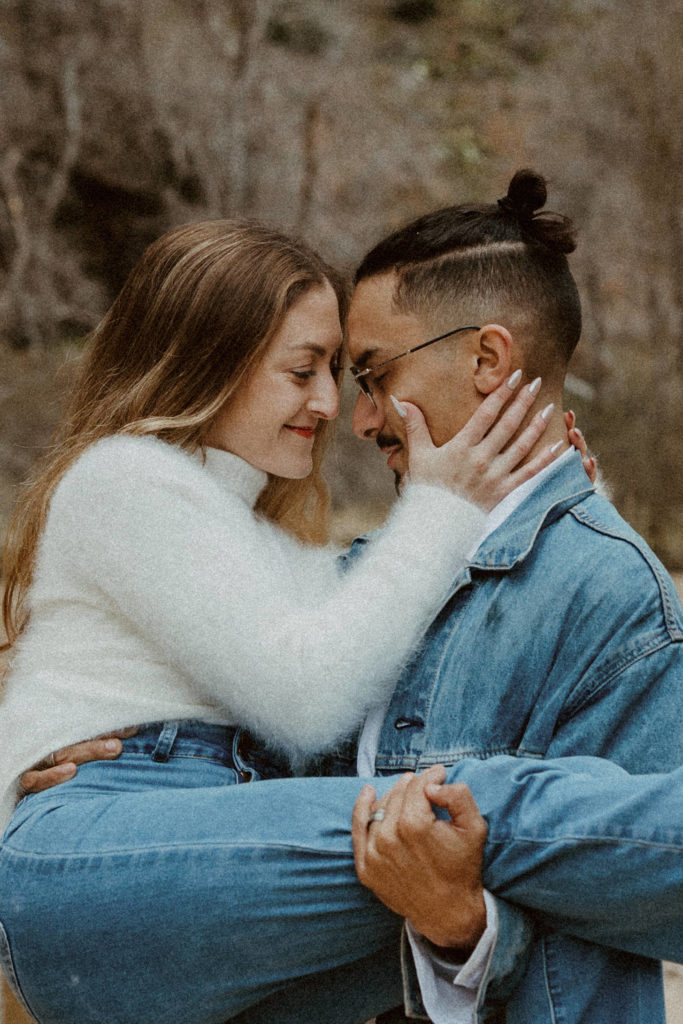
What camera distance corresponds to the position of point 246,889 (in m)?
1.78

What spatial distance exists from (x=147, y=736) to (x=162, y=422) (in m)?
0.70

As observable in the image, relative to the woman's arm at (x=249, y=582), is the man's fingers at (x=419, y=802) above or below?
below

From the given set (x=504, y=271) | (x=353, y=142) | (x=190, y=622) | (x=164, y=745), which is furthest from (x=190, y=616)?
(x=353, y=142)

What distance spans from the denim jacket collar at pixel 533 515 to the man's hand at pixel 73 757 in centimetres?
81

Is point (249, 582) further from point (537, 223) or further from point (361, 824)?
point (537, 223)

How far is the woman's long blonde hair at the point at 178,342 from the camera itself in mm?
2428

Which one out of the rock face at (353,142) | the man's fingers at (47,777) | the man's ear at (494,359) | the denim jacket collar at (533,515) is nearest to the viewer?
the man's fingers at (47,777)

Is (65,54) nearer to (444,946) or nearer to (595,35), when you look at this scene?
(595,35)

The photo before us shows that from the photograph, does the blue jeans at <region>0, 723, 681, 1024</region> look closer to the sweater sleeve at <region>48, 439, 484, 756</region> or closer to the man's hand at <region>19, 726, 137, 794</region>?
the man's hand at <region>19, 726, 137, 794</region>

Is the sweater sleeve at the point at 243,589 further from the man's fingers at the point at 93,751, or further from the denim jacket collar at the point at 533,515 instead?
the man's fingers at the point at 93,751

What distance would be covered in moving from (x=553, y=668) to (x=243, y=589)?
627 millimetres

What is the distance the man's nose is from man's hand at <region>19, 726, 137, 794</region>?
0.94 m

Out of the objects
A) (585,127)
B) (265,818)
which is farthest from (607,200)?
(265,818)

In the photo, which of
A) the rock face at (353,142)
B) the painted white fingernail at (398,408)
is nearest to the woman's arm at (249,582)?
the painted white fingernail at (398,408)
